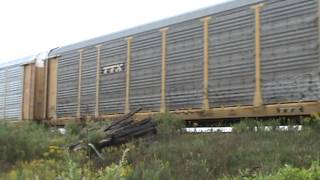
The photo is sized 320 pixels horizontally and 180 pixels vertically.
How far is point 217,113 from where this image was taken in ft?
40.2

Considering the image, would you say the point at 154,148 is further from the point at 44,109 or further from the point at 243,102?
the point at 44,109

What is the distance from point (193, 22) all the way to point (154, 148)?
492cm

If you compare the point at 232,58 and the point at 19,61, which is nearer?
the point at 232,58

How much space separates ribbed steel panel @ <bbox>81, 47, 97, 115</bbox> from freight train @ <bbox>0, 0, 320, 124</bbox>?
33 mm

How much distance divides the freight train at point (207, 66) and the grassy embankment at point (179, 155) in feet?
3.60

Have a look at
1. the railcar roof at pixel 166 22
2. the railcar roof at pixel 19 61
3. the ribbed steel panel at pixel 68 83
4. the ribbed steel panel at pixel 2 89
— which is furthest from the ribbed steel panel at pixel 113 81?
the ribbed steel panel at pixel 2 89

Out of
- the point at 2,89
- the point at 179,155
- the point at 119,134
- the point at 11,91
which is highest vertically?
the point at 2,89

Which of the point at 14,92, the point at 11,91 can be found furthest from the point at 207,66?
the point at 11,91

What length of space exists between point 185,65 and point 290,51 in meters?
3.35

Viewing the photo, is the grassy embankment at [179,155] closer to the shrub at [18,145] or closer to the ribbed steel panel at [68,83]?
the shrub at [18,145]

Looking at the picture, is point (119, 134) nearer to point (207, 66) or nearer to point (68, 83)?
point (207, 66)

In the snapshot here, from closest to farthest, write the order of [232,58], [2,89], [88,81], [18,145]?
1. [18,145]
2. [232,58]
3. [88,81]
4. [2,89]

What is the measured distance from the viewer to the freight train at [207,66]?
10.5 metres

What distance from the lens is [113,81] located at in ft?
52.6
